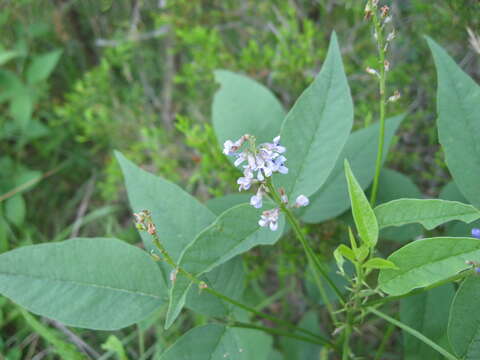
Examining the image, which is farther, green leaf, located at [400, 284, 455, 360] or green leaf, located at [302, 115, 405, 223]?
green leaf, located at [302, 115, 405, 223]

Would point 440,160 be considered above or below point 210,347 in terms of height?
above

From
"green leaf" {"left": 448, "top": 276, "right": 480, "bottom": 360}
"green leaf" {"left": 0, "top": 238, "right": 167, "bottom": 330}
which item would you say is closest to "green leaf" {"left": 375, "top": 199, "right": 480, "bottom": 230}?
"green leaf" {"left": 448, "top": 276, "right": 480, "bottom": 360}

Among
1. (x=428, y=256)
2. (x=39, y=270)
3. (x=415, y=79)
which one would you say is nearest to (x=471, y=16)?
(x=415, y=79)

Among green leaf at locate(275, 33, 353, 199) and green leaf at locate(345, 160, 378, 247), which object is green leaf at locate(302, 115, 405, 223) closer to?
green leaf at locate(275, 33, 353, 199)

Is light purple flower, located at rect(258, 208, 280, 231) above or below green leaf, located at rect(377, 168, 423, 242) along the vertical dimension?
above

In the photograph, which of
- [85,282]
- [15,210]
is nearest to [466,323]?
[85,282]

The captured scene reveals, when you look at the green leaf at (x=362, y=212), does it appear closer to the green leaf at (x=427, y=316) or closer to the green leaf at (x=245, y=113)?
the green leaf at (x=427, y=316)

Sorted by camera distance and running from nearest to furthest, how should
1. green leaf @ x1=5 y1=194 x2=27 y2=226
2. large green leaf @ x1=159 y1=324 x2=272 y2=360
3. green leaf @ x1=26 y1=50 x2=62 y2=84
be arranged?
large green leaf @ x1=159 y1=324 x2=272 y2=360, green leaf @ x1=5 y1=194 x2=27 y2=226, green leaf @ x1=26 y1=50 x2=62 y2=84

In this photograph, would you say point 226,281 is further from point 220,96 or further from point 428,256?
point 220,96
